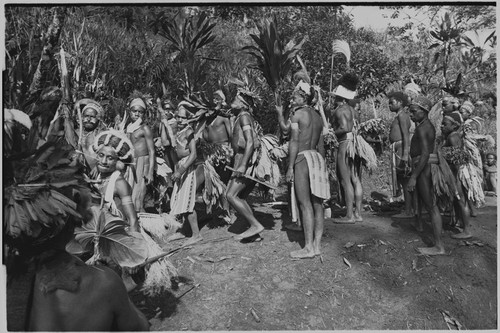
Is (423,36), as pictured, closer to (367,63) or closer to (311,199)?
(367,63)

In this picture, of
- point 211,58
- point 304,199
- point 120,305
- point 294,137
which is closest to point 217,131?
point 294,137

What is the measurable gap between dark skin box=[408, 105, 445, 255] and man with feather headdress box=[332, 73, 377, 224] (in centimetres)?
127

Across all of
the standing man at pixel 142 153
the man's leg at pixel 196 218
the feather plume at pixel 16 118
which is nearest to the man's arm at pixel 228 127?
the man's leg at pixel 196 218

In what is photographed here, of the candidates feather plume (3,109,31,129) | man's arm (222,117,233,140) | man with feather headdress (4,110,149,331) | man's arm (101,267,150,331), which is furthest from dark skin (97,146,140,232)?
man's arm (222,117,233,140)

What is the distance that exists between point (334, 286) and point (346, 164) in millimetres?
2382

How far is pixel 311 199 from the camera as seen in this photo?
493 centimetres

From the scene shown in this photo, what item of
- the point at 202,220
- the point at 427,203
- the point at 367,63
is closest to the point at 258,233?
the point at 202,220

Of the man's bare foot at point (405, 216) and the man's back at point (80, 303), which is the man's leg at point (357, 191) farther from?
the man's back at point (80, 303)

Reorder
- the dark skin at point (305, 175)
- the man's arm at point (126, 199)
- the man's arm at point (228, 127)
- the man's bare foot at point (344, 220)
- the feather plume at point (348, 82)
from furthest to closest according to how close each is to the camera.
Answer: the feather plume at point (348, 82)
the man's bare foot at point (344, 220)
the man's arm at point (228, 127)
the dark skin at point (305, 175)
the man's arm at point (126, 199)

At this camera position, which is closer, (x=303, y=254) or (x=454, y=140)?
(x=303, y=254)

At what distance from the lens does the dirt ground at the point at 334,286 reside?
398cm

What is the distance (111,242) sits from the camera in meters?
2.81

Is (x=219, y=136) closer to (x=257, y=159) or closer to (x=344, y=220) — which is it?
(x=257, y=159)

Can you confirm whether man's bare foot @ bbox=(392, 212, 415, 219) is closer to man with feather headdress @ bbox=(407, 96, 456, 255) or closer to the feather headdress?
man with feather headdress @ bbox=(407, 96, 456, 255)
